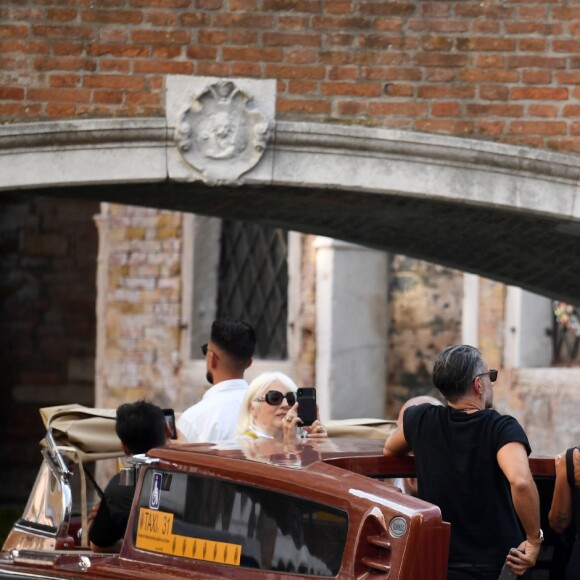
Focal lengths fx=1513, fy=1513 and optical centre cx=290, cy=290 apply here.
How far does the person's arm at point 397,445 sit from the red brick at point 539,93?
10.4ft

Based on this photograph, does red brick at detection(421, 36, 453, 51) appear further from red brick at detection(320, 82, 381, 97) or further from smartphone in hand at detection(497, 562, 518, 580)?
smartphone in hand at detection(497, 562, 518, 580)

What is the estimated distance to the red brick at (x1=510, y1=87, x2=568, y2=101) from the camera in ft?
23.9

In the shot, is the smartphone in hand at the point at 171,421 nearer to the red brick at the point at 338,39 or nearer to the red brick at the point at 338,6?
the red brick at the point at 338,39

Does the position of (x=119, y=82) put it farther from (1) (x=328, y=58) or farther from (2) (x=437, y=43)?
(2) (x=437, y=43)

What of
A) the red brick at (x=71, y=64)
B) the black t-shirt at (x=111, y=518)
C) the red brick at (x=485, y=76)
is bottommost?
the black t-shirt at (x=111, y=518)

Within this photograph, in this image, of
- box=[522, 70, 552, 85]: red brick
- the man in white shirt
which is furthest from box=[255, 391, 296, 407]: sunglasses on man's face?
box=[522, 70, 552, 85]: red brick

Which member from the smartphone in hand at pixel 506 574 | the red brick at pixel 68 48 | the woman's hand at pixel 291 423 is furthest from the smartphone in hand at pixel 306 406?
the red brick at pixel 68 48

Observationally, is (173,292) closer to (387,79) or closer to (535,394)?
(535,394)

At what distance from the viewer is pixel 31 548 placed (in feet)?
16.8

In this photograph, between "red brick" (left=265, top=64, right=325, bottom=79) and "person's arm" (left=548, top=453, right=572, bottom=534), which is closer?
"person's arm" (left=548, top=453, right=572, bottom=534)

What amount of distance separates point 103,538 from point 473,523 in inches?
52.5

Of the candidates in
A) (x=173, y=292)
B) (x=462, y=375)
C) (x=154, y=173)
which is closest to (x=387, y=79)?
(x=154, y=173)

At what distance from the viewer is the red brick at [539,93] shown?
7293 mm

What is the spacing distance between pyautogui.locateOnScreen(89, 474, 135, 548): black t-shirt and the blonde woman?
18.9 inches
